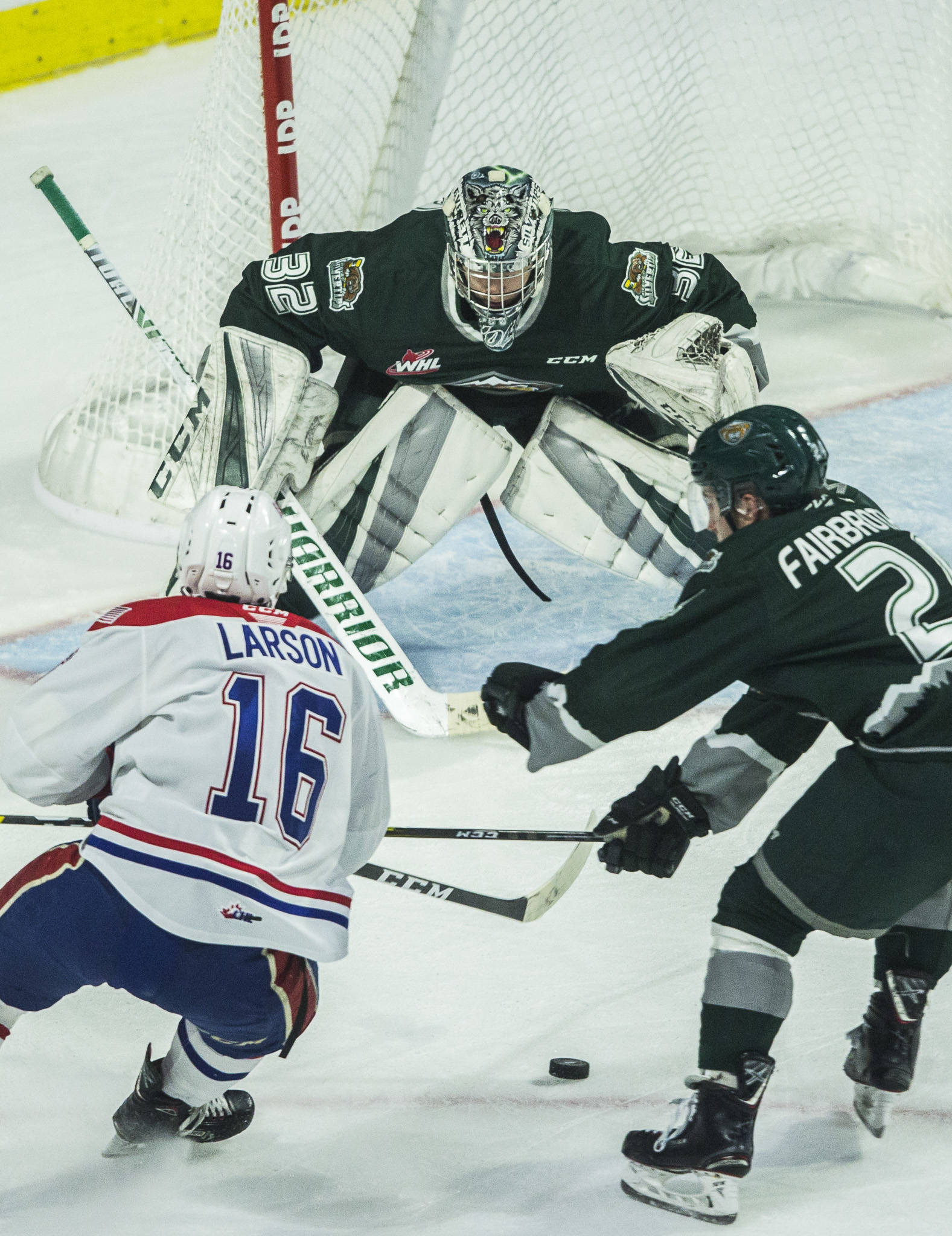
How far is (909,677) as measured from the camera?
75.9 inches

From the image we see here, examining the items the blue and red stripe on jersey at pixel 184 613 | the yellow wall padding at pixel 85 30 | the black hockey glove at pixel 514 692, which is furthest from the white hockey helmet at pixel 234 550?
the yellow wall padding at pixel 85 30

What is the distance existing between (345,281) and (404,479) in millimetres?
456

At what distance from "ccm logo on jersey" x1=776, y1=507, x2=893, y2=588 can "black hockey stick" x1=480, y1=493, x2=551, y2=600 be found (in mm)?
1675

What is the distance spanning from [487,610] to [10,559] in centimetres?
122

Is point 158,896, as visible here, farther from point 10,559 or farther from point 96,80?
point 96,80

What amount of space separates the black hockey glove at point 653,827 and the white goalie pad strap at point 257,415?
143 cm

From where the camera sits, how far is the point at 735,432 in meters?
2.11

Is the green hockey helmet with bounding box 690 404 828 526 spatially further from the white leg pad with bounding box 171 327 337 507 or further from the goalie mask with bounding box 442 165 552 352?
the white leg pad with bounding box 171 327 337 507

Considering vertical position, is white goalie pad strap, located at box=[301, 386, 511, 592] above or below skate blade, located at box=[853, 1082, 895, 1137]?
above

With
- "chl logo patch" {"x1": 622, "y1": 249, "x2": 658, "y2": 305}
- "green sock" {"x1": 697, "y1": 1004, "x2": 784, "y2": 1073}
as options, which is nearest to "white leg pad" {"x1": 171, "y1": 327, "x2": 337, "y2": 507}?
"chl logo patch" {"x1": 622, "y1": 249, "x2": 658, "y2": 305}

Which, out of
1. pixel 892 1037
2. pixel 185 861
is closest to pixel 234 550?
pixel 185 861

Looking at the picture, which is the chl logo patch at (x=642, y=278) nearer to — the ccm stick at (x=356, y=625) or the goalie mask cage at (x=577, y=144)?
the ccm stick at (x=356, y=625)

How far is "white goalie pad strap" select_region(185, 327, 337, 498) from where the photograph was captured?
3.37 meters

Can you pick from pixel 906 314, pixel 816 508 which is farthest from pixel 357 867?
pixel 906 314
